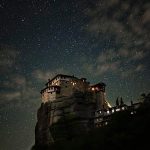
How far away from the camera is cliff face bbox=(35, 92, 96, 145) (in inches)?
3760

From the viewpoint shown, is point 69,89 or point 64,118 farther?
point 69,89

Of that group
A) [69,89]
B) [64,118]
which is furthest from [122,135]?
[69,89]

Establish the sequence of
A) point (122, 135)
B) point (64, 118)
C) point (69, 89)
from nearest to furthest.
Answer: point (122, 135), point (64, 118), point (69, 89)

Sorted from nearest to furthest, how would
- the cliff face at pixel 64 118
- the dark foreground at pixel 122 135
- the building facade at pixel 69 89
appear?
the dark foreground at pixel 122 135 < the cliff face at pixel 64 118 < the building facade at pixel 69 89

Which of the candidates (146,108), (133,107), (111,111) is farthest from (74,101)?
(146,108)

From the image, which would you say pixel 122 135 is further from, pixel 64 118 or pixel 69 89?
pixel 69 89

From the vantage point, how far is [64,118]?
98875 millimetres

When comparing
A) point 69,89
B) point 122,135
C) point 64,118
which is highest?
point 69,89

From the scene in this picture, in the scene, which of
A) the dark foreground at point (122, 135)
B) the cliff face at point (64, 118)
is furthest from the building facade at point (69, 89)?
the dark foreground at point (122, 135)

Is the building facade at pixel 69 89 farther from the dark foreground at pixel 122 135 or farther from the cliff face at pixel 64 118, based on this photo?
the dark foreground at pixel 122 135

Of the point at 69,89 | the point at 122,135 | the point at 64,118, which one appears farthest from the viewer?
the point at 69,89

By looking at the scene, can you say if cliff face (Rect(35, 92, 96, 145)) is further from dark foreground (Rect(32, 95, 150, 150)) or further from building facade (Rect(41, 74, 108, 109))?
dark foreground (Rect(32, 95, 150, 150))

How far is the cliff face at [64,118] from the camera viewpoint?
95.5 metres

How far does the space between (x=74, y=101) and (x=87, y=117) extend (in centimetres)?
772
